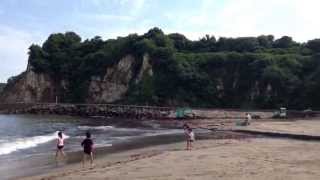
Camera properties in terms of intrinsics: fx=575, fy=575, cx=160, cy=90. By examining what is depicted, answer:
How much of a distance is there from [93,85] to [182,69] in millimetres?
27568

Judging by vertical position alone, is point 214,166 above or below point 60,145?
below

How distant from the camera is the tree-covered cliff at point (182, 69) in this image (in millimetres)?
100625

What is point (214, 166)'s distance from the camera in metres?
23.8

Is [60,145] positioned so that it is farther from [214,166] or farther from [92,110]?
[92,110]

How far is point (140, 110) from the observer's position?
3927 inches

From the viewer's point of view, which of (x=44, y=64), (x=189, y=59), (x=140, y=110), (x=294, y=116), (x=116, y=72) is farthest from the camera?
(x=44, y=64)

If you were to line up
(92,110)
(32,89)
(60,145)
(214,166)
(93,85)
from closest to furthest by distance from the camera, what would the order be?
1. (214,166)
2. (60,145)
3. (92,110)
4. (93,85)
5. (32,89)

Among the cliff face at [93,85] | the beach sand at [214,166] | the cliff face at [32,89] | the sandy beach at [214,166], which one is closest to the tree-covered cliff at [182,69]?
the cliff face at [93,85]

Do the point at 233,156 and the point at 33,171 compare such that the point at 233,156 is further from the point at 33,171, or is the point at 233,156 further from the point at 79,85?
the point at 79,85

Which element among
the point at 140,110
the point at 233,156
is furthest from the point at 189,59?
the point at 233,156

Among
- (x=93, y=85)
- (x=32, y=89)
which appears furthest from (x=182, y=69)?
(x=32, y=89)

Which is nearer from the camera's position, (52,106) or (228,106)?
(228,106)

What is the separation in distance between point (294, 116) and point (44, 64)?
78.5 metres

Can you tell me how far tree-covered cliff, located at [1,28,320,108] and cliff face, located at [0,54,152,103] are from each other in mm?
240
